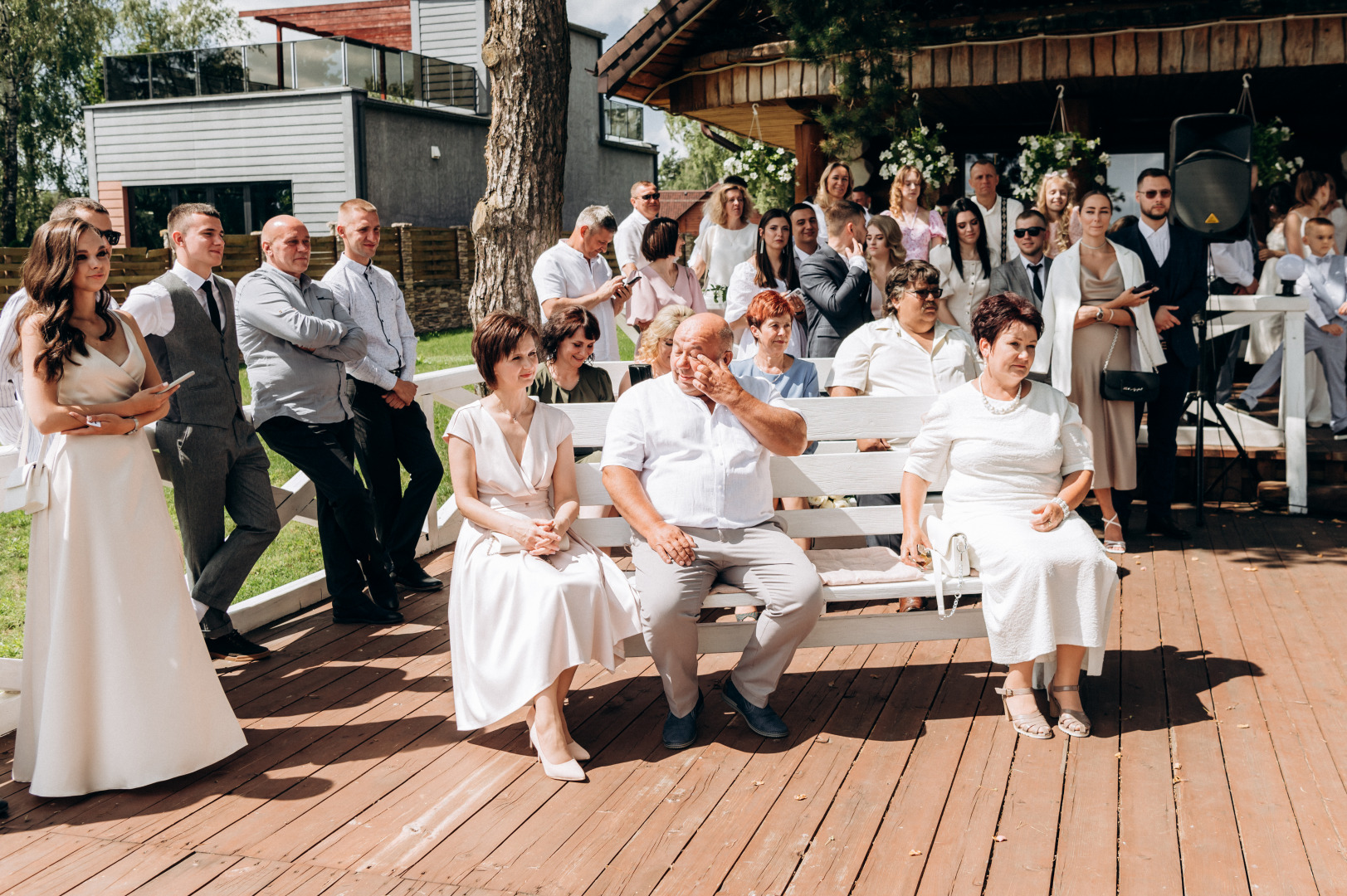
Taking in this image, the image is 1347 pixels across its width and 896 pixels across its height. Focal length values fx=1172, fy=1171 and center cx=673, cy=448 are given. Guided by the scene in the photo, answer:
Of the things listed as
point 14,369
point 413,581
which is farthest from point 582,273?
point 14,369

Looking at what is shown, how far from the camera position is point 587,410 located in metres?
4.51

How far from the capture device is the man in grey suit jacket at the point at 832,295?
6.54 metres

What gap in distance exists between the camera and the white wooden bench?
408 cm

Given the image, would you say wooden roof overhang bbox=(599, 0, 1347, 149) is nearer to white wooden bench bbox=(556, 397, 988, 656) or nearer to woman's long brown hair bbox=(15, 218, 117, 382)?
white wooden bench bbox=(556, 397, 988, 656)

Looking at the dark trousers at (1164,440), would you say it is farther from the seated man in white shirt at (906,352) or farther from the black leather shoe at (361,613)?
the black leather shoe at (361,613)

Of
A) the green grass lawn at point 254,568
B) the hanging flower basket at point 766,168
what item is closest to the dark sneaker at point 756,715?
the green grass lawn at point 254,568

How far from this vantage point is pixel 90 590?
3.48 metres

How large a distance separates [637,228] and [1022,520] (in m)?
Answer: 4.18

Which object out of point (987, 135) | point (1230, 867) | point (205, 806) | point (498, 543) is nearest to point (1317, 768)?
point (1230, 867)

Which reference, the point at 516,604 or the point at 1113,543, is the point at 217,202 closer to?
the point at 1113,543

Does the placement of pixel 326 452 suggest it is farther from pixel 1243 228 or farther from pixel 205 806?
pixel 1243 228

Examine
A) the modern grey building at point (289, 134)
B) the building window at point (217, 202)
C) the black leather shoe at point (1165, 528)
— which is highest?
the modern grey building at point (289, 134)

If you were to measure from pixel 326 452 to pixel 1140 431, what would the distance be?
5.33 meters

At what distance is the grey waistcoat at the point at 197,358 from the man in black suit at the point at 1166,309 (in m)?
4.65
